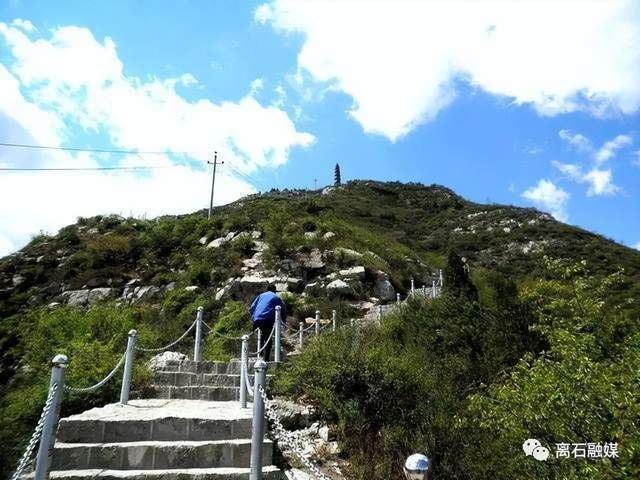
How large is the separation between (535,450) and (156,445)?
4368mm

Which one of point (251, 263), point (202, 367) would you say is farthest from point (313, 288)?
point (202, 367)

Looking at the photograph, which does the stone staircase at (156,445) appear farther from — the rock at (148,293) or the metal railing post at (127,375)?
the rock at (148,293)

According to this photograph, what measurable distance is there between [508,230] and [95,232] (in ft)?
120

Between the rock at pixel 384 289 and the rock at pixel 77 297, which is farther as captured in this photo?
the rock at pixel 77 297

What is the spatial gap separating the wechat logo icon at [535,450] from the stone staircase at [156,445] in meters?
2.79

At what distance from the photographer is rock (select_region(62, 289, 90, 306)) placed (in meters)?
20.2

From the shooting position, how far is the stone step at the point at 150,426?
18.8 ft

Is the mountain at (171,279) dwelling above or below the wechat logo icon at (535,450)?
above

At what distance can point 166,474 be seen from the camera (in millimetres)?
5184

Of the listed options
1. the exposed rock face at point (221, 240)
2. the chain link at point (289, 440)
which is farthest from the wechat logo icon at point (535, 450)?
the exposed rock face at point (221, 240)

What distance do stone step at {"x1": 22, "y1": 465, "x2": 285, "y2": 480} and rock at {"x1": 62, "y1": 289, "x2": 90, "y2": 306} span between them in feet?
55.2

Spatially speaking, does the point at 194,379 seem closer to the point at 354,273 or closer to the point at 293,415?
the point at 293,415

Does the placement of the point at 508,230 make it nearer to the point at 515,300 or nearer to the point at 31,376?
the point at 515,300

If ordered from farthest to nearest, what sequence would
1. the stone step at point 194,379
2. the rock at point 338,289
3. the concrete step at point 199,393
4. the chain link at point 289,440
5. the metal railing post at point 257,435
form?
the rock at point 338,289, the stone step at point 194,379, the concrete step at point 199,393, the metal railing post at point 257,435, the chain link at point 289,440
